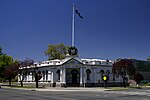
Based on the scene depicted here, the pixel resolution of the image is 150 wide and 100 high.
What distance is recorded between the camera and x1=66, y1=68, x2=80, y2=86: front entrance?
220ft

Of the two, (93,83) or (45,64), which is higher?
(45,64)

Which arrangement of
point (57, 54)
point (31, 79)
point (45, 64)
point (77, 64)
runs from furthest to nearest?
1. point (57, 54)
2. point (31, 79)
3. point (45, 64)
4. point (77, 64)

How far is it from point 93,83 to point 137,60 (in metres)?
47.2

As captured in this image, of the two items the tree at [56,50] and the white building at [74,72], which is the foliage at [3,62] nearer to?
the tree at [56,50]

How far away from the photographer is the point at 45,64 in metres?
71.4

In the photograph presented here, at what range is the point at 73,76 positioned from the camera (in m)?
67.7

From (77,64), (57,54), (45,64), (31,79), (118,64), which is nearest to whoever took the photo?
(118,64)

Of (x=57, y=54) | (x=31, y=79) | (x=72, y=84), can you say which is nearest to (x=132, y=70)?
(x=72, y=84)

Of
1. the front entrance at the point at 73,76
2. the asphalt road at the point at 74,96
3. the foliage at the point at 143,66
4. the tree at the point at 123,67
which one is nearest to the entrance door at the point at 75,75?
the front entrance at the point at 73,76

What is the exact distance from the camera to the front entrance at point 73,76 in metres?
67.1

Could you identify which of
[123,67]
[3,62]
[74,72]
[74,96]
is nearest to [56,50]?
[3,62]

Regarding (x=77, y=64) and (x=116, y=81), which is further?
(x=116, y=81)

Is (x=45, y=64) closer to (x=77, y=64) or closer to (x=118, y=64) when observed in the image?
(x=77, y=64)

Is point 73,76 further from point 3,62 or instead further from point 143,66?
point 143,66
